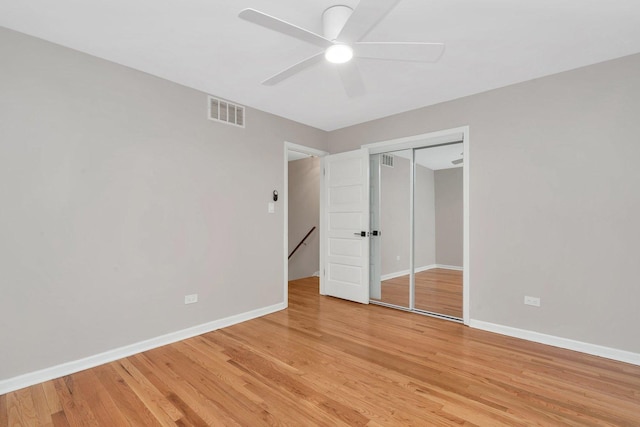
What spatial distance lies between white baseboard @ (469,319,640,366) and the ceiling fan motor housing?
3307mm

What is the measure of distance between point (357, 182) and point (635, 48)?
3.00 m

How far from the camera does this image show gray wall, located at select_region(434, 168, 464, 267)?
3.90 meters

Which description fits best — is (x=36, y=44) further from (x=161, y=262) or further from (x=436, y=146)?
(x=436, y=146)

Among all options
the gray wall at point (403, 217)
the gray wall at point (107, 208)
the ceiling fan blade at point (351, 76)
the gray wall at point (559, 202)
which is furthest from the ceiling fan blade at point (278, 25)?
the gray wall at point (403, 217)

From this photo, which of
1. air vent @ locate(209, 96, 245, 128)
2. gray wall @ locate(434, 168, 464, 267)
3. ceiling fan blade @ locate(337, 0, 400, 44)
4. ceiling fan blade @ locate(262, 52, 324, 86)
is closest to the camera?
ceiling fan blade @ locate(337, 0, 400, 44)

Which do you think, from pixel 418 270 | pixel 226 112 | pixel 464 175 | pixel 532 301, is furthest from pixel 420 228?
pixel 226 112

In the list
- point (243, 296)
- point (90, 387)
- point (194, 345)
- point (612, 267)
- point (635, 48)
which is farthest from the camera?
point (243, 296)

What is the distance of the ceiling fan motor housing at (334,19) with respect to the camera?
199 centimetres

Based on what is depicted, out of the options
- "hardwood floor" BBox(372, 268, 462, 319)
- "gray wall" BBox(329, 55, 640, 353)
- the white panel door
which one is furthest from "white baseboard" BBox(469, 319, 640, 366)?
the white panel door

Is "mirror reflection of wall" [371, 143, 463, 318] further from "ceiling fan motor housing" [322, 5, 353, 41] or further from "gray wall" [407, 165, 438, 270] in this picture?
"ceiling fan motor housing" [322, 5, 353, 41]

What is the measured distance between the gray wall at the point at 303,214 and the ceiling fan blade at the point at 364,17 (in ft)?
15.0

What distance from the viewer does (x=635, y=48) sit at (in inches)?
100.0

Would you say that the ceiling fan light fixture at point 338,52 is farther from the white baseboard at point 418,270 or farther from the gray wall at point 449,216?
the white baseboard at point 418,270

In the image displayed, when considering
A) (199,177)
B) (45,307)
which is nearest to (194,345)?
(45,307)
